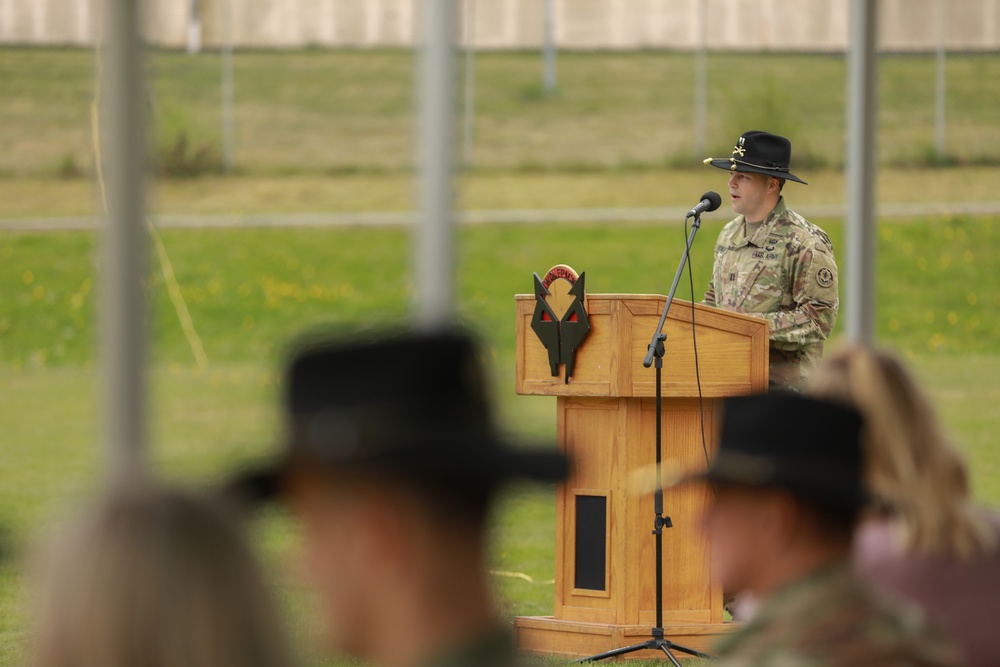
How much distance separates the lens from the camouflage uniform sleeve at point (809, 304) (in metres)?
5.94

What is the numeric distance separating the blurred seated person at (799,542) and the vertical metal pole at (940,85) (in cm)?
2087

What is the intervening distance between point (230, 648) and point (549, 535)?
8305mm

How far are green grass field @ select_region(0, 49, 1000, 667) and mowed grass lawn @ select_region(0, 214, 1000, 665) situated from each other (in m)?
0.04

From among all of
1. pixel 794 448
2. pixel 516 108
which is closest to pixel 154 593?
pixel 794 448

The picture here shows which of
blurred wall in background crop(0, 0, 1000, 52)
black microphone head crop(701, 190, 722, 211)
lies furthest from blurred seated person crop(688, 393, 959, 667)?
blurred wall in background crop(0, 0, 1000, 52)

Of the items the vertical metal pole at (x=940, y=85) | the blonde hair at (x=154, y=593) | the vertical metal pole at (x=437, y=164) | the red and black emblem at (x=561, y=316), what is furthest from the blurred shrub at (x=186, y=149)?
the blonde hair at (x=154, y=593)

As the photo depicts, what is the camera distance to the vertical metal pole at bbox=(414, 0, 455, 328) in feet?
9.64

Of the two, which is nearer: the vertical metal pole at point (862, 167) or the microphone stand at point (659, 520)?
the vertical metal pole at point (862, 167)

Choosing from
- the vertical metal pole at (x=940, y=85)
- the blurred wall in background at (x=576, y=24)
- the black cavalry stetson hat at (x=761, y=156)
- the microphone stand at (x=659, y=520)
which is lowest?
the microphone stand at (x=659, y=520)

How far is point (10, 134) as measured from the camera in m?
23.3

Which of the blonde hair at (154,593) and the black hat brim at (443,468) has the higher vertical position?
the black hat brim at (443,468)

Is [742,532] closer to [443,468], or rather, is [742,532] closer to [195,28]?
[443,468]

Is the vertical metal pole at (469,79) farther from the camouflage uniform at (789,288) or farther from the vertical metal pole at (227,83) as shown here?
the camouflage uniform at (789,288)

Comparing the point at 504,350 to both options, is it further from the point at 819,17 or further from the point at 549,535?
the point at 819,17
